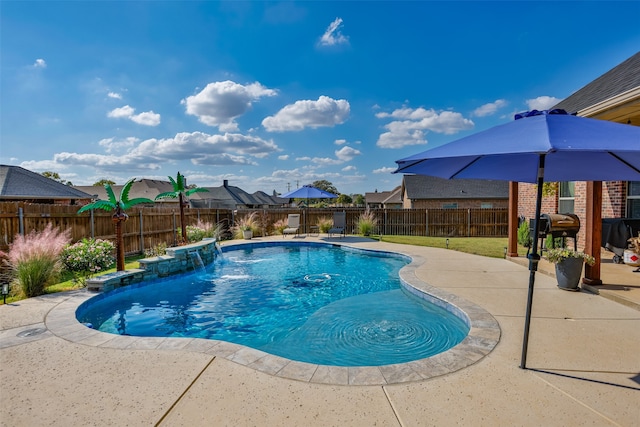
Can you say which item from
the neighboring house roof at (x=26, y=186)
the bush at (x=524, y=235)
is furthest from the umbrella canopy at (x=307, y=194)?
the neighboring house roof at (x=26, y=186)

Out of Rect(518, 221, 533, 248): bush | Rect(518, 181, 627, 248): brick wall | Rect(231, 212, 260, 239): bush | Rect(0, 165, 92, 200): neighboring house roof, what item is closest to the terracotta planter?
Result: Rect(518, 181, 627, 248): brick wall

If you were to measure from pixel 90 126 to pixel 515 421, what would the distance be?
15.4 m

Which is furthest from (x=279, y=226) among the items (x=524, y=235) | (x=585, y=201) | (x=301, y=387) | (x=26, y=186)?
(x=26, y=186)

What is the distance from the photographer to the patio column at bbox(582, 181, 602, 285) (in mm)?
4828

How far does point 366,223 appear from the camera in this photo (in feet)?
50.2

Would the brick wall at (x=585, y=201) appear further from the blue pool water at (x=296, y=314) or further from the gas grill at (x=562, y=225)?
the blue pool water at (x=296, y=314)

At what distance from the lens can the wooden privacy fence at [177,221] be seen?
22.7 feet

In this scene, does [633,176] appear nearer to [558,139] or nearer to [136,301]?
[558,139]

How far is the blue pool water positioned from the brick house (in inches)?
145

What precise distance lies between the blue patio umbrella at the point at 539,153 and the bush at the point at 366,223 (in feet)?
35.7

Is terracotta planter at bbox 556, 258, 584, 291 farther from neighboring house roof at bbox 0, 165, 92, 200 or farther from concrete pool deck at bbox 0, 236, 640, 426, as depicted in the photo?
neighboring house roof at bbox 0, 165, 92, 200

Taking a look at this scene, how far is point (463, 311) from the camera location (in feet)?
14.1

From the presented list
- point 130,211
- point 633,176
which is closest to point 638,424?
point 633,176

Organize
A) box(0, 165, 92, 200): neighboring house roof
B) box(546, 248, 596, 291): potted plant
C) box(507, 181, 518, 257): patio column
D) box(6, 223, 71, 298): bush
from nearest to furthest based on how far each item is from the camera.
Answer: box(546, 248, 596, 291): potted plant
box(6, 223, 71, 298): bush
box(507, 181, 518, 257): patio column
box(0, 165, 92, 200): neighboring house roof
